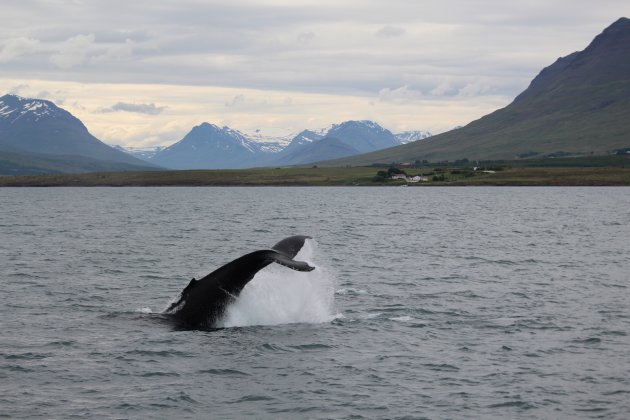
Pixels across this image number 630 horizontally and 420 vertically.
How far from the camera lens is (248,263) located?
23.2m

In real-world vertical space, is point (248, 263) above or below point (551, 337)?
above

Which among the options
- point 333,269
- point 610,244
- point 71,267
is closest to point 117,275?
point 71,267

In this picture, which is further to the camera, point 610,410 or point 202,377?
point 202,377

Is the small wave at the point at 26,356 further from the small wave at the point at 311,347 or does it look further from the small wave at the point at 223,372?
the small wave at the point at 311,347

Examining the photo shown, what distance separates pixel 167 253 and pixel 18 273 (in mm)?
13479

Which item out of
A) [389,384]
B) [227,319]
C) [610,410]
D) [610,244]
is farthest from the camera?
[610,244]

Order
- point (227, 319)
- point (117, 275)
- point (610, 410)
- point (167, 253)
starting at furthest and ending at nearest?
point (167, 253) → point (117, 275) → point (227, 319) → point (610, 410)

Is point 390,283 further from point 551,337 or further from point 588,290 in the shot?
point 551,337

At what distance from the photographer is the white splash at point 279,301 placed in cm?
2778

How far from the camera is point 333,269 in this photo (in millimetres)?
46500

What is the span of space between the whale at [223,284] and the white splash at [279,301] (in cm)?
69

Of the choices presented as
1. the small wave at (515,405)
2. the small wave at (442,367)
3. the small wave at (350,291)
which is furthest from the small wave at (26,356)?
the small wave at (350,291)

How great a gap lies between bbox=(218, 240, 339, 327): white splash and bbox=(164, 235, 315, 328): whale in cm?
69

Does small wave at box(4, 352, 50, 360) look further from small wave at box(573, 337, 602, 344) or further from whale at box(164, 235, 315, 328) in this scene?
small wave at box(573, 337, 602, 344)
